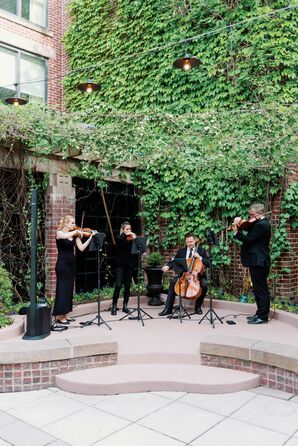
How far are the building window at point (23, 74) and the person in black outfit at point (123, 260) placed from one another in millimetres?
5963

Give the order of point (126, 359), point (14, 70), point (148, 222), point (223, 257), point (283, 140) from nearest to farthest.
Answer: point (126, 359) < point (283, 140) < point (223, 257) < point (148, 222) < point (14, 70)

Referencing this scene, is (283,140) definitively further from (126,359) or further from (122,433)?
(122,433)

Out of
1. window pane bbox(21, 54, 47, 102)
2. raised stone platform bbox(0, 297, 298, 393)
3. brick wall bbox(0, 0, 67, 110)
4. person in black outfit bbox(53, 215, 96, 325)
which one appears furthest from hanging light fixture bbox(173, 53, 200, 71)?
window pane bbox(21, 54, 47, 102)

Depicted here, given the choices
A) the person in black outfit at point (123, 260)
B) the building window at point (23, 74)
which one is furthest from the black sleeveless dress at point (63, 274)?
the building window at point (23, 74)

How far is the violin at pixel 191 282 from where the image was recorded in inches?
261

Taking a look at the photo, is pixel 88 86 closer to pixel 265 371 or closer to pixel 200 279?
pixel 200 279

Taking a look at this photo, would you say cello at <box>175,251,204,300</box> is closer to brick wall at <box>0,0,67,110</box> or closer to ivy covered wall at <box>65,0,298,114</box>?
ivy covered wall at <box>65,0,298,114</box>

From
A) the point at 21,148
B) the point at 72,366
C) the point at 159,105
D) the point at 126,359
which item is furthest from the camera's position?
the point at 159,105

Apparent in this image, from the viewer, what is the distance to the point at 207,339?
4805 mm

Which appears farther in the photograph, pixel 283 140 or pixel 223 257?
pixel 223 257

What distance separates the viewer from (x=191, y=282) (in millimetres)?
6680

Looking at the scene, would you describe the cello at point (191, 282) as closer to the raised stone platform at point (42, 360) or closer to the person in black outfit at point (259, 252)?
the person in black outfit at point (259, 252)

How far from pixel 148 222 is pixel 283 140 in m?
3.83

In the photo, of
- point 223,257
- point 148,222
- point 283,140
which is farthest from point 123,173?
point 283,140
